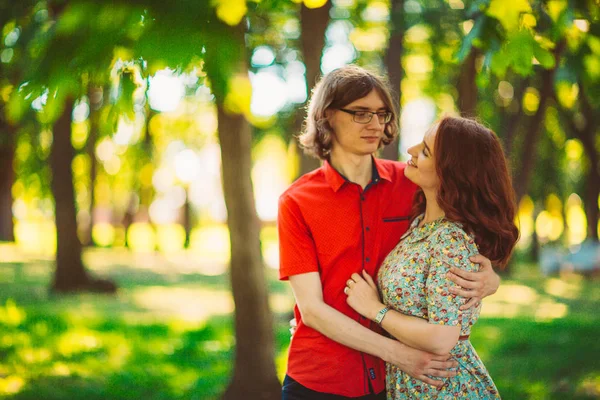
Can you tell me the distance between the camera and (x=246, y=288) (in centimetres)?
672

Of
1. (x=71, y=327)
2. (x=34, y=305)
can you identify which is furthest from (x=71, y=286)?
(x=71, y=327)

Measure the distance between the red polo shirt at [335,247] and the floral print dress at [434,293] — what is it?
13 centimetres

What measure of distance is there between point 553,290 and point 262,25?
1138 centimetres

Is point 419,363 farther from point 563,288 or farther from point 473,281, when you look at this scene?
→ point 563,288

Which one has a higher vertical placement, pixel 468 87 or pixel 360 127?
pixel 468 87

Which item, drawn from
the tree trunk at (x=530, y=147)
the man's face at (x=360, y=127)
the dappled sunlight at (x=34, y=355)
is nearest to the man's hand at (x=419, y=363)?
the man's face at (x=360, y=127)

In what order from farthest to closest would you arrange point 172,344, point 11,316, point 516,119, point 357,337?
point 516,119
point 11,316
point 172,344
point 357,337

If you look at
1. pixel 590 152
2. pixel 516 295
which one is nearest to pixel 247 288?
pixel 516 295

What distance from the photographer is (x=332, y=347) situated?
9.69 ft

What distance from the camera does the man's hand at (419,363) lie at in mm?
2734

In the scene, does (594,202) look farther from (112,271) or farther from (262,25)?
(112,271)

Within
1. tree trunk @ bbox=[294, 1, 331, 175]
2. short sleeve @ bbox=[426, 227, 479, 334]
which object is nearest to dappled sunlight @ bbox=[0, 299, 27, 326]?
tree trunk @ bbox=[294, 1, 331, 175]

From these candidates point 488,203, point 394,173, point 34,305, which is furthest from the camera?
point 34,305

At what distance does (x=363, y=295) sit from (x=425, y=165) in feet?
2.04
